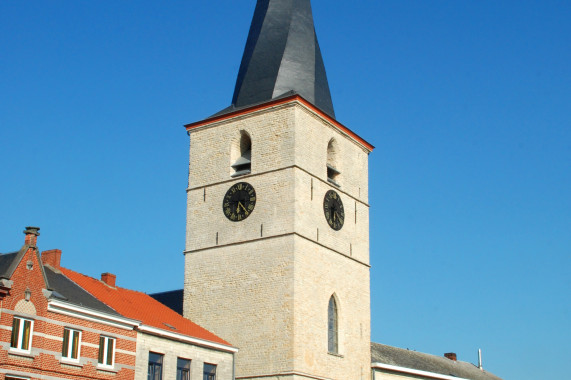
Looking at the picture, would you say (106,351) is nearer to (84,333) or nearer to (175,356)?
(84,333)

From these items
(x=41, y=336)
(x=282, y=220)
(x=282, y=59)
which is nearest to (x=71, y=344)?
(x=41, y=336)

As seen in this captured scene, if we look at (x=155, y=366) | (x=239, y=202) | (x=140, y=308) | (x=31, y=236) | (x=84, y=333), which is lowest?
(x=155, y=366)

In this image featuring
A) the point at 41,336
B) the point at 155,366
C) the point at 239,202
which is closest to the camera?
the point at 41,336

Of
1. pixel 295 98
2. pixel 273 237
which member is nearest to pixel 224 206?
pixel 273 237

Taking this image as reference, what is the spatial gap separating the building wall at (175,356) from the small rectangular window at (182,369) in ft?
0.42

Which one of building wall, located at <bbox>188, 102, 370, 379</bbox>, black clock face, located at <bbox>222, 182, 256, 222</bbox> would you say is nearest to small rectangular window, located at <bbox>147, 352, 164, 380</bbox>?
building wall, located at <bbox>188, 102, 370, 379</bbox>

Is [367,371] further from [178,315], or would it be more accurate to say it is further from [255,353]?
[178,315]

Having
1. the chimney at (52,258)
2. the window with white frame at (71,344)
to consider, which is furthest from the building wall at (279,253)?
the window with white frame at (71,344)

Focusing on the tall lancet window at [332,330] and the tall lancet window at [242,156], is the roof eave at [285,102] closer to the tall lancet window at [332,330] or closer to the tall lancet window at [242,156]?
the tall lancet window at [242,156]

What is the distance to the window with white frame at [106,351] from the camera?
29172mm

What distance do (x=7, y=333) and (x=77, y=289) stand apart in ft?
15.6

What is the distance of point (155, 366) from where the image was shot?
30.9 meters

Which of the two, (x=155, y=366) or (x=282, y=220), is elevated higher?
(x=282, y=220)

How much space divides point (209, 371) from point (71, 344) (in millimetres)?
6597
